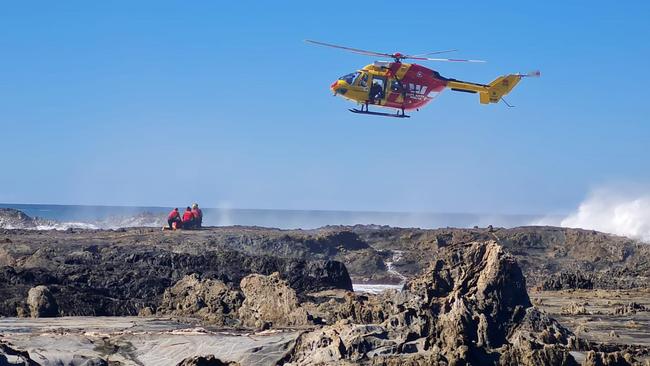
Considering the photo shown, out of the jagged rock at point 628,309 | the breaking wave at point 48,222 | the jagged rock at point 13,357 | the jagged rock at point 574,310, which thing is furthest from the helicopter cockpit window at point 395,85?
the breaking wave at point 48,222

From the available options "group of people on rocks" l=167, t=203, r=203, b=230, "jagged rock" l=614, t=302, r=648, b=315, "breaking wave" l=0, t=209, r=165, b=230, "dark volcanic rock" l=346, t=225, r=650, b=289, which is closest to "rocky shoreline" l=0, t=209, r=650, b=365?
"jagged rock" l=614, t=302, r=648, b=315

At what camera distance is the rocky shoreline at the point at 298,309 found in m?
26.2

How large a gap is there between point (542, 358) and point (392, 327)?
4082 mm

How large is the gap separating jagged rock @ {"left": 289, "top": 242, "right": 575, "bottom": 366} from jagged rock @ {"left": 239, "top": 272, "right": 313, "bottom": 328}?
1776mm

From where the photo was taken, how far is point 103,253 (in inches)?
2095

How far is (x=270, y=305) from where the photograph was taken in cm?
3397

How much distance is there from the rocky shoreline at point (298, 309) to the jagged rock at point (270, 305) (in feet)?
0.14

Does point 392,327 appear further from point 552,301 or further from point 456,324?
point 552,301

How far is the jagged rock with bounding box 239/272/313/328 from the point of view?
32.9m

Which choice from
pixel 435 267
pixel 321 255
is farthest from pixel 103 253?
pixel 435 267

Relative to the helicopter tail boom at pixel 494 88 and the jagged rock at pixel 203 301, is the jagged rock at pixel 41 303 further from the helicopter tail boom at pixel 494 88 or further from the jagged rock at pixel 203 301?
the helicopter tail boom at pixel 494 88

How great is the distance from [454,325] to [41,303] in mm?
15268

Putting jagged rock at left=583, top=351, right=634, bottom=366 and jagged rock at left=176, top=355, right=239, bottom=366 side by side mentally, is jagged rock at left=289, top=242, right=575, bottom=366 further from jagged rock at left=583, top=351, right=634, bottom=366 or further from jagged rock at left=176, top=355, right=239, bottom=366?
jagged rock at left=176, top=355, right=239, bottom=366

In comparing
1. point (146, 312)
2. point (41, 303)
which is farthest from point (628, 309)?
point (41, 303)
